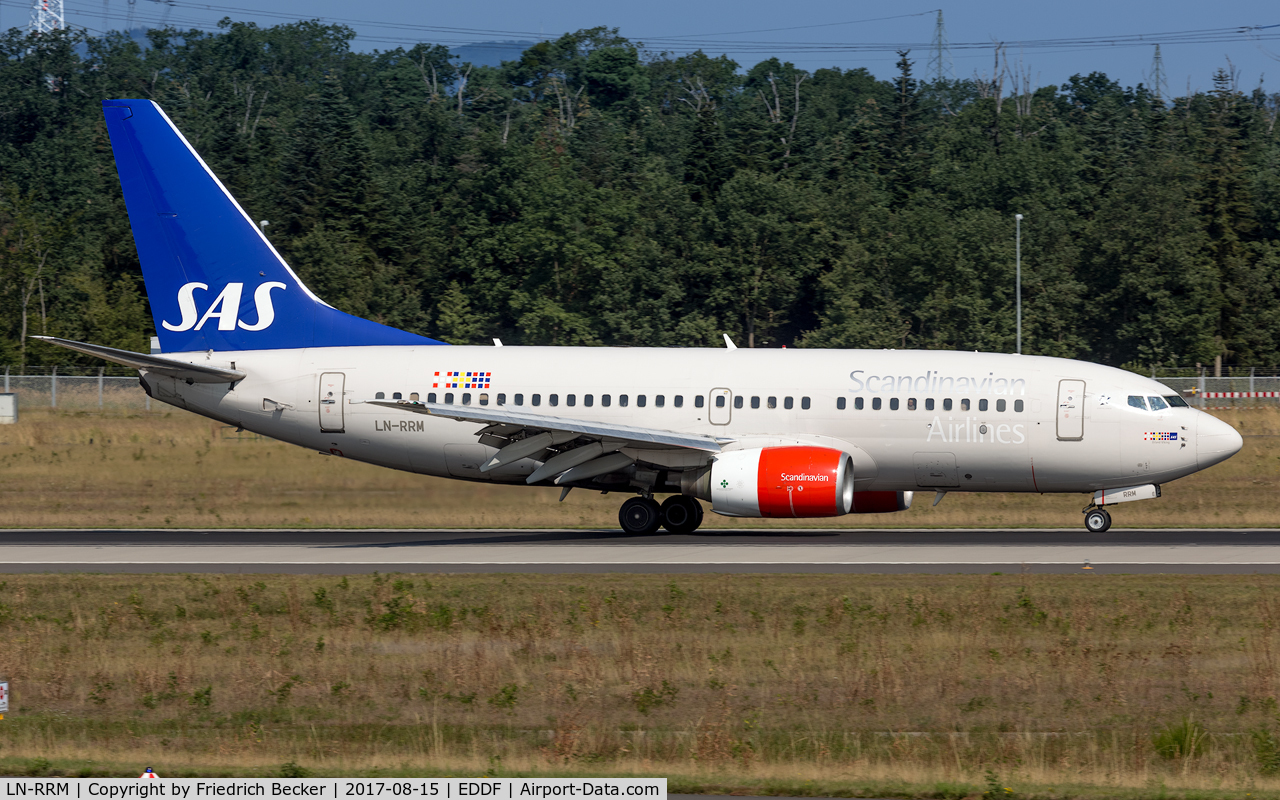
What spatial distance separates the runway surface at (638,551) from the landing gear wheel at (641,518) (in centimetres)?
30

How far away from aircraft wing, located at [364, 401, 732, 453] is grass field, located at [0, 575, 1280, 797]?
6668 millimetres

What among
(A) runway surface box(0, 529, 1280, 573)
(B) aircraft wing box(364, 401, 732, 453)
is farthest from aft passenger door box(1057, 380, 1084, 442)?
(B) aircraft wing box(364, 401, 732, 453)

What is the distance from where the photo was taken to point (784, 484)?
3056 cm

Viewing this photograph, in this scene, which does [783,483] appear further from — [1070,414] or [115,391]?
[115,391]

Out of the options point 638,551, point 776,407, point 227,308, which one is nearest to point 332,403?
point 227,308

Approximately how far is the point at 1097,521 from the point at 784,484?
7371 millimetres

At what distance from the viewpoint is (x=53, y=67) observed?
142250mm

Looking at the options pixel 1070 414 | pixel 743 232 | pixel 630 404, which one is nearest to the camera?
pixel 1070 414

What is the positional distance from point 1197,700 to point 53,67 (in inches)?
5693

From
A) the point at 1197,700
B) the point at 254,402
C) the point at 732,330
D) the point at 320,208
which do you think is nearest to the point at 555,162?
the point at 320,208

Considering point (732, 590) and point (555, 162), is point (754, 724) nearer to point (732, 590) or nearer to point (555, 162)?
point (732, 590)

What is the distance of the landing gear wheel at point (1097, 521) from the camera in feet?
107

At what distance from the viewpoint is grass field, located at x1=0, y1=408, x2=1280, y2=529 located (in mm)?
35781

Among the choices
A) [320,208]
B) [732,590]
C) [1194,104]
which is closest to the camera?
Result: [732,590]
